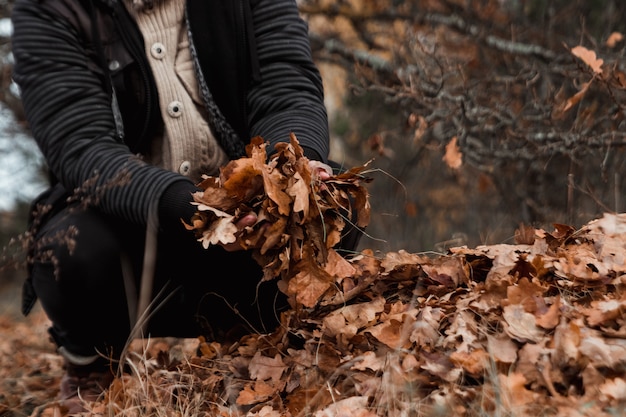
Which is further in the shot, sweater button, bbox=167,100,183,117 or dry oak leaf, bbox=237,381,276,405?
A: sweater button, bbox=167,100,183,117

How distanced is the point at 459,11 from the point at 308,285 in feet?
13.4

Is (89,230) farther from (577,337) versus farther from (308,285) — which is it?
(577,337)

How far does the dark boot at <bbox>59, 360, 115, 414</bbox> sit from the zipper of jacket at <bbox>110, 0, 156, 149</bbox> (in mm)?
845

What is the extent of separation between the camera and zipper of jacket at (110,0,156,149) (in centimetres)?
244

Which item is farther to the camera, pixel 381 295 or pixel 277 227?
pixel 381 295

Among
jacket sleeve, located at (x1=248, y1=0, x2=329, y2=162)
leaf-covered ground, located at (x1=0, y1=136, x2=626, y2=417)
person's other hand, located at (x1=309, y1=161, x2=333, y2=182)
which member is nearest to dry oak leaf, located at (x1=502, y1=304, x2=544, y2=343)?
leaf-covered ground, located at (x1=0, y1=136, x2=626, y2=417)

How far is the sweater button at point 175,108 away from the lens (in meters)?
2.46

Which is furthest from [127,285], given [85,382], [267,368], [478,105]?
[478,105]

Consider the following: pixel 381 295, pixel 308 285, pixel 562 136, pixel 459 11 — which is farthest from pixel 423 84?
pixel 308 285

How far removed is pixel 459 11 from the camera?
5527 millimetres

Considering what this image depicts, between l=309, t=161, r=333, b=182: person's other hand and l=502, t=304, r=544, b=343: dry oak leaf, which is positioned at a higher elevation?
l=309, t=161, r=333, b=182: person's other hand

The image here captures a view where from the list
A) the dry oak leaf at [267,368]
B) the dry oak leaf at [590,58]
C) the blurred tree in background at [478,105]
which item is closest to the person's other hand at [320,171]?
the dry oak leaf at [267,368]

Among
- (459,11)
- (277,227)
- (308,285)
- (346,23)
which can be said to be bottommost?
(346,23)

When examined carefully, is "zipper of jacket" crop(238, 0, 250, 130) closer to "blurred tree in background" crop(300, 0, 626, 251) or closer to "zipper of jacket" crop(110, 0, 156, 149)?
"zipper of jacket" crop(110, 0, 156, 149)
